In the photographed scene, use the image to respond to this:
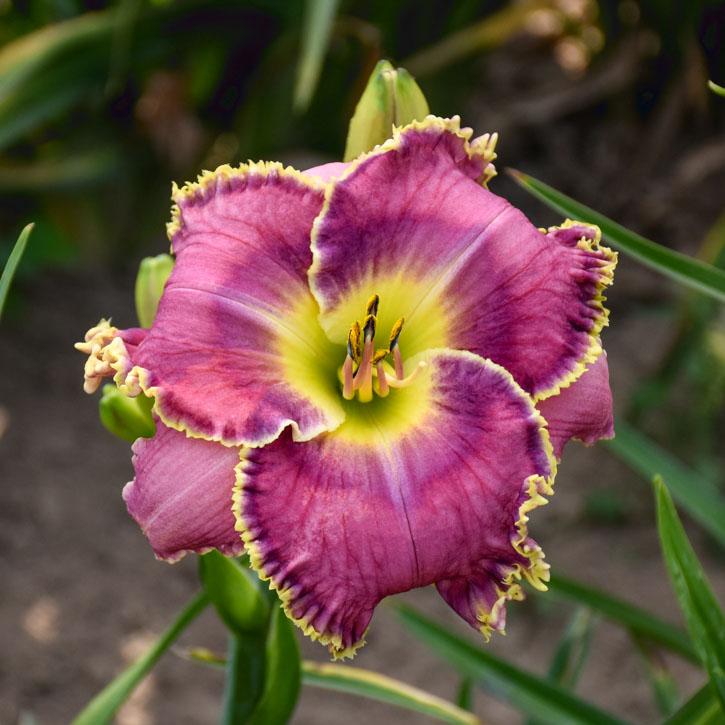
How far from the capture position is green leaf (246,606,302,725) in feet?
2.01

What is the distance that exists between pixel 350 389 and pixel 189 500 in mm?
117

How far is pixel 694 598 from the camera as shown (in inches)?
23.5

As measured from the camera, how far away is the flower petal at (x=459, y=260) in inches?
19.7

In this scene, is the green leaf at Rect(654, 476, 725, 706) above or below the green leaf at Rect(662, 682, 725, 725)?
above

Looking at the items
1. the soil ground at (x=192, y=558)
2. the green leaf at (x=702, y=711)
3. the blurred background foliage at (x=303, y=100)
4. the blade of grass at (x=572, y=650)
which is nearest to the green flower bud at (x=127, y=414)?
the green leaf at (x=702, y=711)

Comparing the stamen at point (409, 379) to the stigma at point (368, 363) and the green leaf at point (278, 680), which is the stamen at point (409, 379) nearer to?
the stigma at point (368, 363)

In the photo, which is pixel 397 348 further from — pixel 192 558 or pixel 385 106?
pixel 192 558

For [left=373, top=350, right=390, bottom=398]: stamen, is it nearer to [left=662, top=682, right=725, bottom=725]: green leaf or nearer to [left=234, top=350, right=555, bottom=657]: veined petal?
[left=234, top=350, right=555, bottom=657]: veined petal

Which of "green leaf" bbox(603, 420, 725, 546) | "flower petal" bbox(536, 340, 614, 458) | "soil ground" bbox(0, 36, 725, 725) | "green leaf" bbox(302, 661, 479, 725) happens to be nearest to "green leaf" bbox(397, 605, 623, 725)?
"green leaf" bbox(302, 661, 479, 725)

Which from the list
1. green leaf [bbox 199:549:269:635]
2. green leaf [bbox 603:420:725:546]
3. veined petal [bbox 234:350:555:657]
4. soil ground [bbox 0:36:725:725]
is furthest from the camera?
soil ground [bbox 0:36:725:725]

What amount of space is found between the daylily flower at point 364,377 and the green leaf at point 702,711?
216mm

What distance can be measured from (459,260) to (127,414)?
218mm

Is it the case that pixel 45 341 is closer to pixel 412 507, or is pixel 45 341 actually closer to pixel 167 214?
pixel 167 214

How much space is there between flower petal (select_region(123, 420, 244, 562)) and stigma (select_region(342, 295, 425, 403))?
0.09 metres
